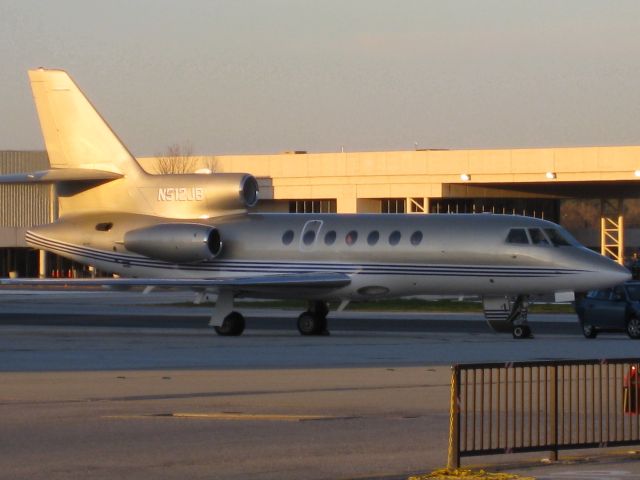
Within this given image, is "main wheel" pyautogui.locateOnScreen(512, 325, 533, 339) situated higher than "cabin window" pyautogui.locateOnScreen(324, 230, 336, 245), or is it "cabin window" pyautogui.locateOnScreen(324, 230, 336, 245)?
"cabin window" pyautogui.locateOnScreen(324, 230, 336, 245)

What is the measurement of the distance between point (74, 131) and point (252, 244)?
18.1 ft

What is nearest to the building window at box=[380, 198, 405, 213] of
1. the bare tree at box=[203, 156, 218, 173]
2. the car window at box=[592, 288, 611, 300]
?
the bare tree at box=[203, 156, 218, 173]

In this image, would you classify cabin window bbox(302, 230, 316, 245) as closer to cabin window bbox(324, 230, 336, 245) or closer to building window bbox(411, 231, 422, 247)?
cabin window bbox(324, 230, 336, 245)

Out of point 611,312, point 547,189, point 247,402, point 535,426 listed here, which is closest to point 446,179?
point 547,189

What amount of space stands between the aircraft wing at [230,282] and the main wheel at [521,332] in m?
4.27

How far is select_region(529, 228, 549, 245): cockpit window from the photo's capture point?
30.3m

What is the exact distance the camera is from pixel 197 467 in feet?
38.0

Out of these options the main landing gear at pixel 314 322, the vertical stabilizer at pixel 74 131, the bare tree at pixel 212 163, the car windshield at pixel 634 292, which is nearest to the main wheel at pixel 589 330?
the car windshield at pixel 634 292

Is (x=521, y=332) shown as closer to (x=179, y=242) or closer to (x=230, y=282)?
(x=230, y=282)

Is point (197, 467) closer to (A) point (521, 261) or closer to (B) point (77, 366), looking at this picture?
(B) point (77, 366)

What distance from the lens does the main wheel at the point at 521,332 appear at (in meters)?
29.3

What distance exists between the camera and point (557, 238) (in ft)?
99.8

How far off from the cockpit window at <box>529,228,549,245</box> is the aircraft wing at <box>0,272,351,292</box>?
14.6ft

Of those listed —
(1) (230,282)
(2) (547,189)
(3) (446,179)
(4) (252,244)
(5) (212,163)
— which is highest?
(5) (212,163)
